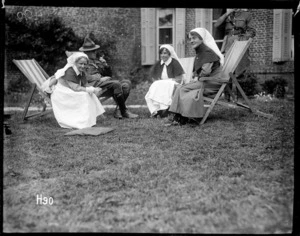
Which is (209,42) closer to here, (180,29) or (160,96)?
(160,96)

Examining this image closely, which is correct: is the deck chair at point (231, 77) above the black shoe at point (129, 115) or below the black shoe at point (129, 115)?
above

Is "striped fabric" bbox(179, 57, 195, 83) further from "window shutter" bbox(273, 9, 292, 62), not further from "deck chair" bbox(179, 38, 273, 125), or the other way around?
"window shutter" bbox(273, 9, 292, 62)

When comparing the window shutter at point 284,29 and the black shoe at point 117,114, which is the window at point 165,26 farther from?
the window shutter at point 284,29

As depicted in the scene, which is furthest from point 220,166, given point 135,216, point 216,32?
point 216,32

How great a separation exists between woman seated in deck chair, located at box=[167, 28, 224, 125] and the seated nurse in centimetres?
117

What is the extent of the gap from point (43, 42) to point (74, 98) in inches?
226

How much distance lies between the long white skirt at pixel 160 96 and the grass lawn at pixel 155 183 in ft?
6.20

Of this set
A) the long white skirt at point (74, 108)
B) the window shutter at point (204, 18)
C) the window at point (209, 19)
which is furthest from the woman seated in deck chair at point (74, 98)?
the window shutter at point (204, 18)

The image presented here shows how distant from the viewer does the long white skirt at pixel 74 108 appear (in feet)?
16.3

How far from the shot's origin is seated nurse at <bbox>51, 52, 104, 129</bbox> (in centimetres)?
501

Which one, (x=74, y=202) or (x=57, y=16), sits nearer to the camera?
(x=74, y=202)

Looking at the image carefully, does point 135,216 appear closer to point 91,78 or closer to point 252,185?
point 252,185

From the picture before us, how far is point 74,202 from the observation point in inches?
89.5

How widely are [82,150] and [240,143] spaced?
1511 mm
